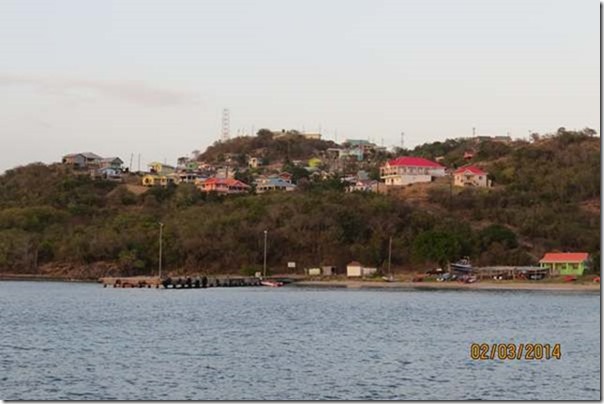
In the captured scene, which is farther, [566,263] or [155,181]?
[155,181]

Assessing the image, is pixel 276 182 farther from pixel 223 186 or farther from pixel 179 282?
pixel 179 282

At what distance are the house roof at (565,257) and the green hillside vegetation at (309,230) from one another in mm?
1565

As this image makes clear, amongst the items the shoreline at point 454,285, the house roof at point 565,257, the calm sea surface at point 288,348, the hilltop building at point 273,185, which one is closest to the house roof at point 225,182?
the hilltop building at point 273,185

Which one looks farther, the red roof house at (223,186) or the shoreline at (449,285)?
the red roof house at (223,186)

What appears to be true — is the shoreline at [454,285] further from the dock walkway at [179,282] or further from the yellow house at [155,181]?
the yellow house at [155,181]

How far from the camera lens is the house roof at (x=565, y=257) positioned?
92.6m

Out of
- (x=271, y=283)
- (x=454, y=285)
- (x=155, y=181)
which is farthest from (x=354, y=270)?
(x=155, y=181)

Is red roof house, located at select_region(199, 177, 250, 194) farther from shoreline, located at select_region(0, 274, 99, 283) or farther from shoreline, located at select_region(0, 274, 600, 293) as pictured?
shoreline, located at select_region(0, 274, 600, 293)

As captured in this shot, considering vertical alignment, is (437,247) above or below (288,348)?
above

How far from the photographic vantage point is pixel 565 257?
93.9 m

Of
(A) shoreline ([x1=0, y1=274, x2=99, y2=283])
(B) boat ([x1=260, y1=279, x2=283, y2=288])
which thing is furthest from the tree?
(A) shoreline ([x1=0, y1=274, x2=99, y2=283])

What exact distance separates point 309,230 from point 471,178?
36352mm

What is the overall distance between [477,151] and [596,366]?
13009 centimetres

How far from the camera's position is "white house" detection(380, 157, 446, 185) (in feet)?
456
